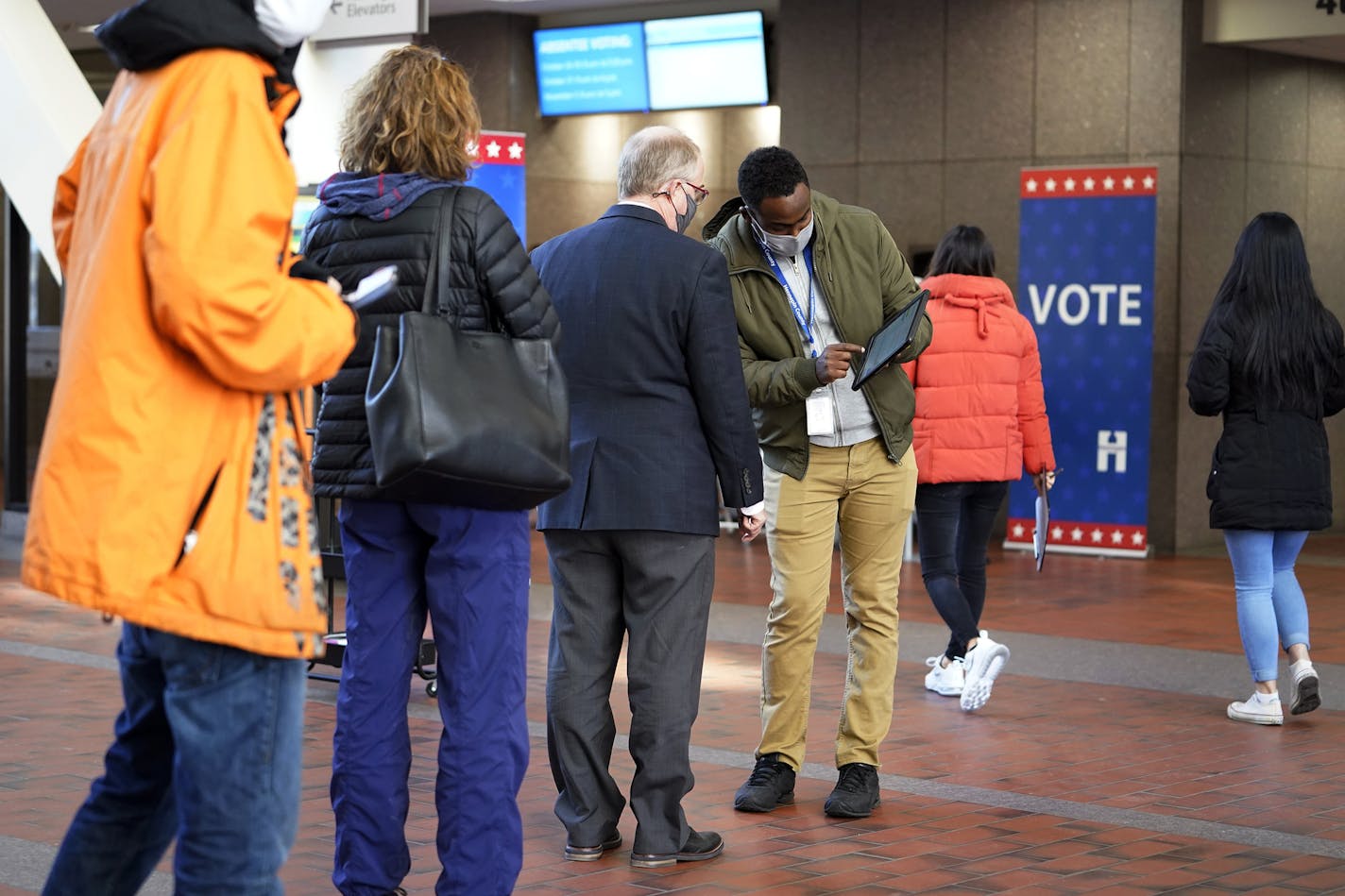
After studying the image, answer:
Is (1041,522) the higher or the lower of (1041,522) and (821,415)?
the lower

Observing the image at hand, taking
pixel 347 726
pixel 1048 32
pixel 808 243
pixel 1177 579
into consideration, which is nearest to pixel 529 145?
pixel 1048 32

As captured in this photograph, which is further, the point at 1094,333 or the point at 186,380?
the point at 1094,333

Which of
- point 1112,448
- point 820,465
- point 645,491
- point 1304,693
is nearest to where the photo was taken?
point 645,491

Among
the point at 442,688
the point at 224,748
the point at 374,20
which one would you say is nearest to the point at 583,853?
the point at 442,688

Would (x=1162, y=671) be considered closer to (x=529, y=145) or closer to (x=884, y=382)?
(x=884, y=382)

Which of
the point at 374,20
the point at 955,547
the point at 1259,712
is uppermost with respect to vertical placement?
the point at 374,20

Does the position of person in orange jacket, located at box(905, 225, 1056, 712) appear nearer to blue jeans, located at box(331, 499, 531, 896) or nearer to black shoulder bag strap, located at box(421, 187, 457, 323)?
blue jeans, located at box(331, 499, 531, 896)

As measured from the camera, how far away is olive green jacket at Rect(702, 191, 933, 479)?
549 cm

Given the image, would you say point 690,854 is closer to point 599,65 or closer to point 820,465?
point 820,465

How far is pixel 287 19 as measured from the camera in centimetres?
284

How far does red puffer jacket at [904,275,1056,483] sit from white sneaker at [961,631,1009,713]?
75cm

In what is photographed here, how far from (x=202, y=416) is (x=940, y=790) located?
3.60m

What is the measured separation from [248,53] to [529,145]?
1418cm

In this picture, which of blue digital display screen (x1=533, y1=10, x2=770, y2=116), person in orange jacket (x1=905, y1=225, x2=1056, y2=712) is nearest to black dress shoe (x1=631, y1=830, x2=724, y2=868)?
person in orange jacket (x1=905, y1=225, x2=1056, y2=712)
